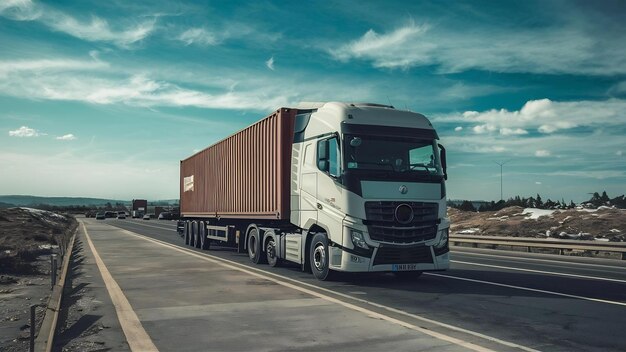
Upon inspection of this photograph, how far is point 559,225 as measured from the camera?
3094 centimetres

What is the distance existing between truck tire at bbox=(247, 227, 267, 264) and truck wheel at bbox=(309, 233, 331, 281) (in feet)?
11.0

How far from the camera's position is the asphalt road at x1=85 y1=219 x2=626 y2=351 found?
6309 mm

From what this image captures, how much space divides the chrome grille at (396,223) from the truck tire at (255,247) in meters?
5.41

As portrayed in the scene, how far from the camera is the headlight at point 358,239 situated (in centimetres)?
1052

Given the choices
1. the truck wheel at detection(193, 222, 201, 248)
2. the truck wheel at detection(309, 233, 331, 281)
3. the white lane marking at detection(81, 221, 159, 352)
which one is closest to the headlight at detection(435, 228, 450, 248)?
the truck wheel at detection(309, 233, 331, 281)

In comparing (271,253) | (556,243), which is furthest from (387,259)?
(556,243)

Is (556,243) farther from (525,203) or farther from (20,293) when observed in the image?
(525,203)

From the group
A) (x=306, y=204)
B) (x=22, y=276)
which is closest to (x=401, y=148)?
(x=306, y=204)

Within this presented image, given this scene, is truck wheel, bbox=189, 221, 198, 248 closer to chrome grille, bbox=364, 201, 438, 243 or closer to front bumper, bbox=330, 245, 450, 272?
front bumper, bbox=330, 245, 450, 272

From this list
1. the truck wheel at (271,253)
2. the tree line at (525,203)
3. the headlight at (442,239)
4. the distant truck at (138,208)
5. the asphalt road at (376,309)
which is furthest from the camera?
the distant truck at (138,208)

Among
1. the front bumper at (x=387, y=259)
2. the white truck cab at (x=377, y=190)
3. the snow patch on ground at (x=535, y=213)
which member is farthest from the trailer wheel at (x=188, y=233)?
the snow patch on ground at (x=535, y=213)

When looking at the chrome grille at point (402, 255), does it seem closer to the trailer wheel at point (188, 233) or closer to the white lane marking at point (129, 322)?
the white lane marking at point (129, 322)

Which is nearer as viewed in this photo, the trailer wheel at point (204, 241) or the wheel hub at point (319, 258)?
the wheel hub at point (319, 258)

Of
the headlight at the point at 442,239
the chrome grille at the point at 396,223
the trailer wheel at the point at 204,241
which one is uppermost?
the chrome grille at the point at 396,223
